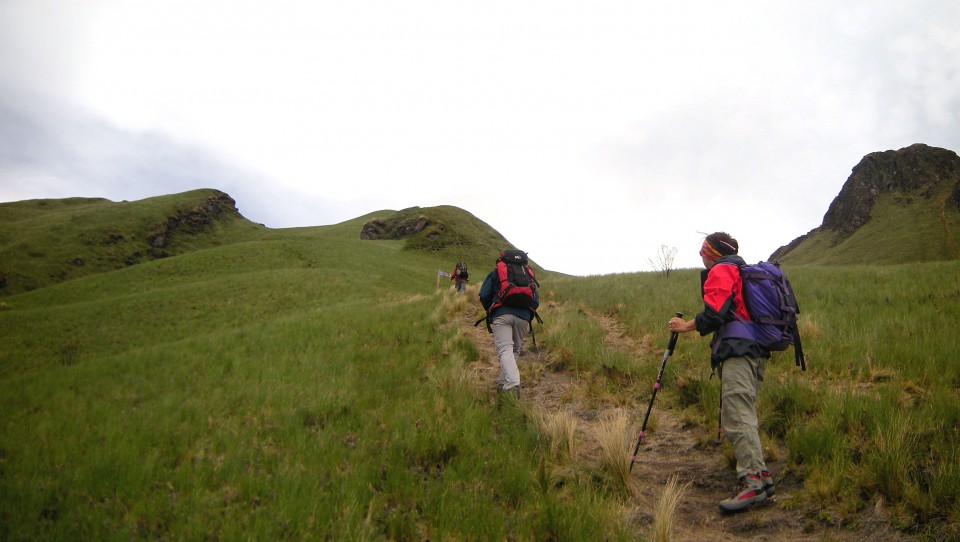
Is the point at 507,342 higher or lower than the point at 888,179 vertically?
lower

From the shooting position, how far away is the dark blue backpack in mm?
4414

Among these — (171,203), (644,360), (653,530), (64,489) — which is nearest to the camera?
(653,530)

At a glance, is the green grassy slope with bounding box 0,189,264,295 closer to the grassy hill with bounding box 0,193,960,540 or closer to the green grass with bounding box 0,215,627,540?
the green grass with bounding box 0,215,627,540

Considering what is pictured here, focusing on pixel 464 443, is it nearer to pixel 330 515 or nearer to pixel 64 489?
pixel 330 515

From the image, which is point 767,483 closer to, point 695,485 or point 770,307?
point 695,485

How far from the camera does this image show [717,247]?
193 inches

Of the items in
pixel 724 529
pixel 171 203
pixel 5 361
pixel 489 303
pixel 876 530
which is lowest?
pixel 5 361

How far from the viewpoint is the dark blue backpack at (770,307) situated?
14.5 ft

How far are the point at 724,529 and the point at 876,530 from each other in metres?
1.06

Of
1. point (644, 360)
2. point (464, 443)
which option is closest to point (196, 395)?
point (464, 443)

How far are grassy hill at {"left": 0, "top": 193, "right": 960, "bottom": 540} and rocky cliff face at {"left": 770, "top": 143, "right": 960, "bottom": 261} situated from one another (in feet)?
471

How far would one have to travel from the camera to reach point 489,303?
24.4ft

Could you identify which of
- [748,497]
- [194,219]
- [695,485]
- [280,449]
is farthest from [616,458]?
[194,219]

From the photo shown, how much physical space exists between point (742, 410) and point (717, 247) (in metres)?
1.75
